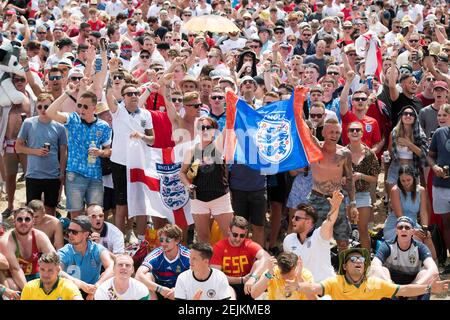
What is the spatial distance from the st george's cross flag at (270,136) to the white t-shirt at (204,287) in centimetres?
218

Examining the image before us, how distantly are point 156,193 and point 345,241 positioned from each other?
234 centimetres

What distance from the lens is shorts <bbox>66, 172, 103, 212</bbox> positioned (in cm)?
1216

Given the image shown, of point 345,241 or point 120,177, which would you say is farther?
point 120,177

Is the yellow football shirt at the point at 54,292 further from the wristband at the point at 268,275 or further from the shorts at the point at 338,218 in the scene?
the shorts at the point at 338,218

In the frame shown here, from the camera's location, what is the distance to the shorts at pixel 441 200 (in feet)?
39.5

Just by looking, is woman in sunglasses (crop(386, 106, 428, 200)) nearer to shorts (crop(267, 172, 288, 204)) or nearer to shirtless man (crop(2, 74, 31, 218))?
shorts (crop(267, 172, 288, 204))

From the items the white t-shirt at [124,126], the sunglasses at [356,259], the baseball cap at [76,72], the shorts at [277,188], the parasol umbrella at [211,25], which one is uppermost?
the parasol umbrella at [211,25]

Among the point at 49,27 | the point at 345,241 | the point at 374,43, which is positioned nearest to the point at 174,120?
the point at 345,241

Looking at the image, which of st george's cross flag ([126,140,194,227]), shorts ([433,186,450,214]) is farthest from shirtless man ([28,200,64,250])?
shorts ([433,186,450,214])

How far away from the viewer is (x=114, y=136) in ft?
40.4

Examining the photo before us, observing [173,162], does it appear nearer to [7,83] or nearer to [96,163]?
[96,163]

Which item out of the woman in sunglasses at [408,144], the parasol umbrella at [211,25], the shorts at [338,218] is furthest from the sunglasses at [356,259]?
the parasol umbrella at [211,25]

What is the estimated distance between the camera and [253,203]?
11.9 m
